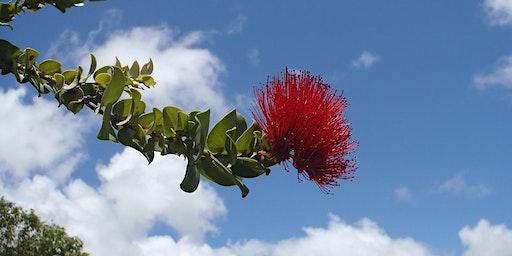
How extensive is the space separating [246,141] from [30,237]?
64.8ft

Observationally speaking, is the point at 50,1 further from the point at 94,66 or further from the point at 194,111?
the point at 194,111

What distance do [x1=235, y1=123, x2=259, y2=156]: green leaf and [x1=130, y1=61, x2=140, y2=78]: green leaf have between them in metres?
0.69

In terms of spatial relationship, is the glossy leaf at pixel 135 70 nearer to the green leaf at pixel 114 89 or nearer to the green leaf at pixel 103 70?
the green leaf at pixel 103 70

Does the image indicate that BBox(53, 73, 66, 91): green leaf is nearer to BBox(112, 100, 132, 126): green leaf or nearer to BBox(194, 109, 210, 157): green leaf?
BBox(112, 100, 132, 126): green leaf

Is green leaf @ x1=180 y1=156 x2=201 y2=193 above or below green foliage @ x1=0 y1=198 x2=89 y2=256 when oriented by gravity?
below

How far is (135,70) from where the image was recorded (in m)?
2.33

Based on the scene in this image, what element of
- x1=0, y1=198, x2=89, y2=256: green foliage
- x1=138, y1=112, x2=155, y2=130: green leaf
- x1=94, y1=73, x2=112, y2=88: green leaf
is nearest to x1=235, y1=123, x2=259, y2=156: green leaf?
x1=138, y1=112, x2=155, y2=130: green leaf

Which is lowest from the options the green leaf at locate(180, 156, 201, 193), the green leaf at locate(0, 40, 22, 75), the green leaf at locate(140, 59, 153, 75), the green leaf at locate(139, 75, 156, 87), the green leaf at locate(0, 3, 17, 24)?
the green leaf at locate(180, 156, 201, 193)

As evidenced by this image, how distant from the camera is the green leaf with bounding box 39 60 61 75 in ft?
6.79

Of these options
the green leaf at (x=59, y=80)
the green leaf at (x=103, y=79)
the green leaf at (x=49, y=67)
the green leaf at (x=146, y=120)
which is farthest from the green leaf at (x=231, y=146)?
the green leaf at (x=49, y=67)

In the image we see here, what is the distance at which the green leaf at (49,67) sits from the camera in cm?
207

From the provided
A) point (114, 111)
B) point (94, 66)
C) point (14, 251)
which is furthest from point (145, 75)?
point (14, 251)

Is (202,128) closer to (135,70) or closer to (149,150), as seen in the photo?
(149,150)

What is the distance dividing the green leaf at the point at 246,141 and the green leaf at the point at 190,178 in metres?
0.12
